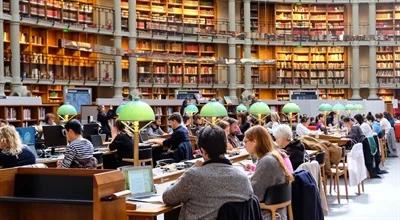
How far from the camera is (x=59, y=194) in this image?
3844 mm

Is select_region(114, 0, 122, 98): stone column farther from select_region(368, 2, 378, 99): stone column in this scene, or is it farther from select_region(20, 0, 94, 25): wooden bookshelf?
select_region(368, 2, 378, 99): stone column

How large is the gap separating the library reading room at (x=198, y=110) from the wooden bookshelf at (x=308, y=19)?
0.17 feet

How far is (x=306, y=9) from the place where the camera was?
25.1m

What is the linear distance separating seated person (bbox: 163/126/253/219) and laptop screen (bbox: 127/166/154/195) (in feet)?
1.63

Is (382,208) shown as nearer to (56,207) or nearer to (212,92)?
(56,207)

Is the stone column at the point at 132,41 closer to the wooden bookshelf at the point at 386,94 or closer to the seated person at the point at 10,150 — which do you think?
the wooden bookshelf at the point at 386,94

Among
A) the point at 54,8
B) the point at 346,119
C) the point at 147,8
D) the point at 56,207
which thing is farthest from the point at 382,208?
the point at 147,8

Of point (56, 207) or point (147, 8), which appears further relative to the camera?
point (147, 8)

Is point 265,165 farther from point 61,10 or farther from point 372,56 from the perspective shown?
point 372,56

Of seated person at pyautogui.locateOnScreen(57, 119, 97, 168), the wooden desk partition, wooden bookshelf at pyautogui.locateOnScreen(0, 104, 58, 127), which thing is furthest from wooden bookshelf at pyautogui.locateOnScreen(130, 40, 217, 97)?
the wooden desk partition

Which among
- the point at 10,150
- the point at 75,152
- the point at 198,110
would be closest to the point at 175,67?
the point at 198,110

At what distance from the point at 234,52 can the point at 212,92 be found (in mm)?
1679

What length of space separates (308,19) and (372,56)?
9.38 feet

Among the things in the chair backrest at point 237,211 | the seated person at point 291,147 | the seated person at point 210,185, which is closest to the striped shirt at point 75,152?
the seated person at point 291,147
